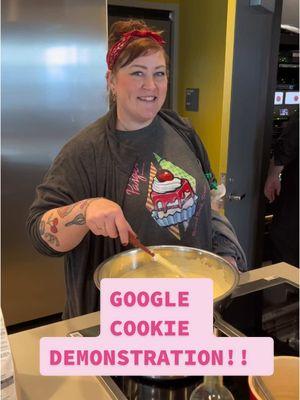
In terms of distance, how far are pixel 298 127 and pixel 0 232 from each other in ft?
4.69

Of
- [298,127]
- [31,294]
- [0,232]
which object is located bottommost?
[31,294]

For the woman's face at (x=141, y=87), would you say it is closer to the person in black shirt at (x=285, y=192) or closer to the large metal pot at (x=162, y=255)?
the large metal pot at (x=162, y=255)

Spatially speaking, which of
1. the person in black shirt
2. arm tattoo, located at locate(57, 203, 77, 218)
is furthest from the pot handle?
the person in black shirt

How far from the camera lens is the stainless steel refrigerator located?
1883mm

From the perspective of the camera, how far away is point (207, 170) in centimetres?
128

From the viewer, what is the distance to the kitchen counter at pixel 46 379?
2.44 feet

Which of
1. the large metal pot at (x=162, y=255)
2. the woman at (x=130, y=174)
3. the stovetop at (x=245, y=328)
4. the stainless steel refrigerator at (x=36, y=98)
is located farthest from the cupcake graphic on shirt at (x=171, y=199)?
the stainless steel refrigerator at (x=36, y=98)

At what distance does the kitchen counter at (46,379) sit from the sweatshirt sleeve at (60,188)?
0.17 meters

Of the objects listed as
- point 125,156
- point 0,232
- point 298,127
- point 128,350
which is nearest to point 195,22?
point 298,127

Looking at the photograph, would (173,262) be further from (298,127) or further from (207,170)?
(298,127)

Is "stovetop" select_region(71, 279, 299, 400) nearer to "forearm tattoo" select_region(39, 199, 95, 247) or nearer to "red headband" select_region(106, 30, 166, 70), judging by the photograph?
"forearm tattoo" select_region(39, 199, 95, 247)

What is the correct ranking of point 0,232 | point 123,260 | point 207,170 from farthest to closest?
point 0,232
point 207,170
point 123,260

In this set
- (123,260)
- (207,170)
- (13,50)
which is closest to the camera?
(123,260)

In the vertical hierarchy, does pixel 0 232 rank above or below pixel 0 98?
below
